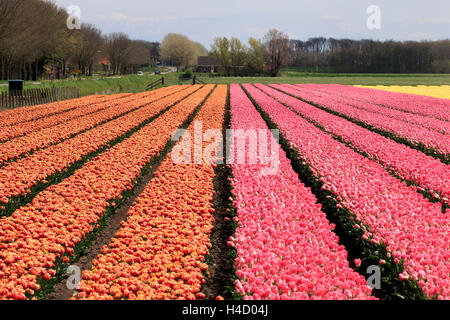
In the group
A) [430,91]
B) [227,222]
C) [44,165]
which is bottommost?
[227,222]

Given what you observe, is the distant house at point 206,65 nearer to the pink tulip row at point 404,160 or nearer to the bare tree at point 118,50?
the bare tree at point 118,50

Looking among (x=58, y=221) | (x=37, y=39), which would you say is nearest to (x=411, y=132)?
(x=58, y=221)

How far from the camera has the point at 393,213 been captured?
6.87m

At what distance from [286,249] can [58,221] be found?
3982mm

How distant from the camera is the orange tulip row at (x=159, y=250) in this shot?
4938 mm

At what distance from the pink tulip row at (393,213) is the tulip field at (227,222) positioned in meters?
0.03

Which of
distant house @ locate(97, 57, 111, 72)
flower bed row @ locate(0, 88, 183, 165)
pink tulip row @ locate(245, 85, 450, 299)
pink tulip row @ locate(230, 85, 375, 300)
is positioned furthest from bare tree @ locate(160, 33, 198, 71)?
pink tulip row @ locate(230, 85, 375, 300)

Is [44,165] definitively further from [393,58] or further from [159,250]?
[393,58]

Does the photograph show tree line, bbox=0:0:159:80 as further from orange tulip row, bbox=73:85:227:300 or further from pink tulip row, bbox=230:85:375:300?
pink tulip row, bbox=230:85:375:300

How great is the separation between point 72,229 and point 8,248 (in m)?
0.99

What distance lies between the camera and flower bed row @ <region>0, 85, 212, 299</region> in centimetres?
541

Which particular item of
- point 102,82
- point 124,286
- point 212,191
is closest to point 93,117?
point 212,191
